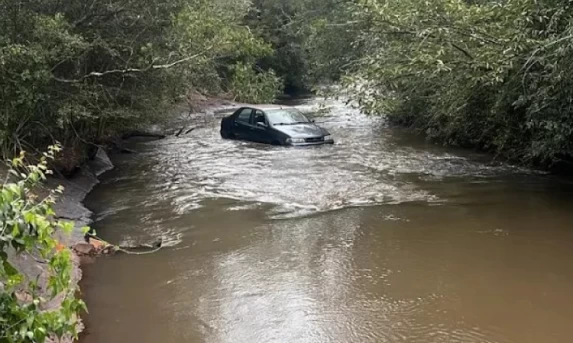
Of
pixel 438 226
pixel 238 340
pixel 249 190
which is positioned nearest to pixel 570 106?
pixel 438 226

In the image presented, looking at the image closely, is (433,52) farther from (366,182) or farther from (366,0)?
(366,182)

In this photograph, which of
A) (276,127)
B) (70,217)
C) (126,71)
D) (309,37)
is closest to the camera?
(70,217)

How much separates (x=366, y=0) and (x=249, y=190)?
170 inches

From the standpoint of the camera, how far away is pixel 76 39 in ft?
34.0

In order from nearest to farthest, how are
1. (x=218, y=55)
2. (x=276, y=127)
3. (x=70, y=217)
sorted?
(x=70, y=217) < (x=218, y=55) < (x=276, y=127)

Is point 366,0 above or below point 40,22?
above

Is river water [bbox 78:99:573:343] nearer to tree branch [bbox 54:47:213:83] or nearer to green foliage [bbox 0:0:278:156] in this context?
green foliage [bbox 0:0:278:156]

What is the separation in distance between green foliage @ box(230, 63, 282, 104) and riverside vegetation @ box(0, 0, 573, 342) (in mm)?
15733

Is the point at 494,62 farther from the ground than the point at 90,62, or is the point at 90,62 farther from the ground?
the point at 494,62

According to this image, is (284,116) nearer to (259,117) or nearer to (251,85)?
(259,117)

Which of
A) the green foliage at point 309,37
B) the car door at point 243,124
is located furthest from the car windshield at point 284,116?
the green foliage at point 309,37

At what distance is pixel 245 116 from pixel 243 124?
10.0 inches

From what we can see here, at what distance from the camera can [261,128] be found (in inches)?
685

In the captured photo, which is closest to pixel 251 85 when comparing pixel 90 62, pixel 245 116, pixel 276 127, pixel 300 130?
pixel 245 116
